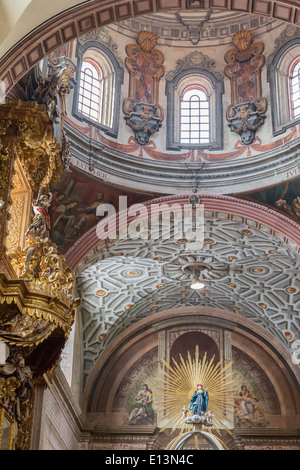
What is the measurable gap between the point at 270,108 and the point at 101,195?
4.97m

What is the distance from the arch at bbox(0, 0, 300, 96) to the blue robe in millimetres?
12635

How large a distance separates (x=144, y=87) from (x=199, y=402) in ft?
30.6

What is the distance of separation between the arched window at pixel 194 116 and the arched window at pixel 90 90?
235 cm

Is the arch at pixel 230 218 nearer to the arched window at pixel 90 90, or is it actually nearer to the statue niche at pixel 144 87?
the statue niche at pixel 144 87

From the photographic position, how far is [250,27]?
1772 cm

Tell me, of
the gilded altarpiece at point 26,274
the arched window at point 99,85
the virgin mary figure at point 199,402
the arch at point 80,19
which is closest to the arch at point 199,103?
the arched window at point 99,85

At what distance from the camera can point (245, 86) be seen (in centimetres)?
1791

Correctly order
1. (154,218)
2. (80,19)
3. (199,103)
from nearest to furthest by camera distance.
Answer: (80,19)
(154,218)
(199,103)

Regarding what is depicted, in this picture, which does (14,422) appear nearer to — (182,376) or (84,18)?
(84,18)

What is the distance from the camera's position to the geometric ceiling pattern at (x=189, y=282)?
18.0 meters

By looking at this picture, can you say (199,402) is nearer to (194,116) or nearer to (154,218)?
(154,218)

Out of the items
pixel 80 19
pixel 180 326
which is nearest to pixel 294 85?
pixel 80 19

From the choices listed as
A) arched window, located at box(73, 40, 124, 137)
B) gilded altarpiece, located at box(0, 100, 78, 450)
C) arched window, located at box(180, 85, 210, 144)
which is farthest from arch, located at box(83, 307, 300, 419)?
gilded altarpiece, located at box(0, 100, 78, 450)

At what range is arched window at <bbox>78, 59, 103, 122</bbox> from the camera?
17188 mm
